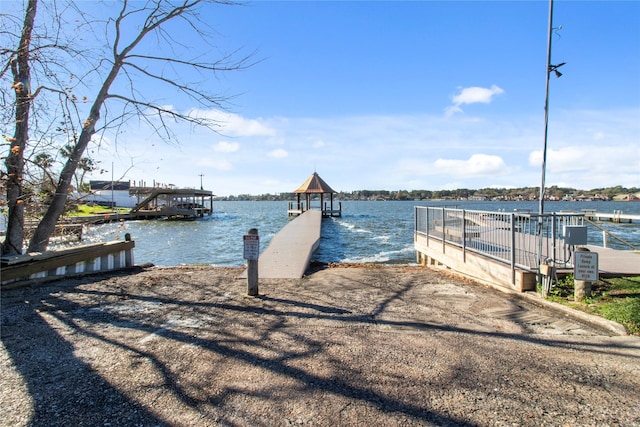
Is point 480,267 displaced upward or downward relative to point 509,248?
downward

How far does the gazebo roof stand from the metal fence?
36597 millimetres

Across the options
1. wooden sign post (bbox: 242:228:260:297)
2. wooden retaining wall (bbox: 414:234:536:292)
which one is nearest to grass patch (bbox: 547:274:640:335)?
wooden retaining wall (bbox: 414:234:536:292)

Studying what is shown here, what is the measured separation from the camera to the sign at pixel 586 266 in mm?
5383

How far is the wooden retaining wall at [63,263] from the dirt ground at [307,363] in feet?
1.76

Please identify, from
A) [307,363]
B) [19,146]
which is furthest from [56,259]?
[307,363]

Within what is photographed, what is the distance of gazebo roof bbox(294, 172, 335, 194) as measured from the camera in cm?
4740

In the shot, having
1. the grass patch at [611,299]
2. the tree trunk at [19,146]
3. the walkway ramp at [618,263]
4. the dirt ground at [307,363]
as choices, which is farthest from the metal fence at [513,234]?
the tree trunk at [19,146]

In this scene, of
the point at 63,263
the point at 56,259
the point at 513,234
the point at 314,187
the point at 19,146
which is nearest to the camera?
the point at 513,234

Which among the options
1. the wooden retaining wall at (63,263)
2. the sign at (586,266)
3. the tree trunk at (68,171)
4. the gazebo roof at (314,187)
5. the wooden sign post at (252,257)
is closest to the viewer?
the sign at (586,266)

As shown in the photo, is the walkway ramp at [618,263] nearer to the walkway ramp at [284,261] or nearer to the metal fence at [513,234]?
the metal fence at [513,234]

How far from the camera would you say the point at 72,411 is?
273 cm

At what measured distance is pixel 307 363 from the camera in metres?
3.53

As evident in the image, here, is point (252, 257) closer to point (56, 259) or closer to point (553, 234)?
point (56, 259)

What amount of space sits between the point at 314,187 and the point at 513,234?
1663 inches
